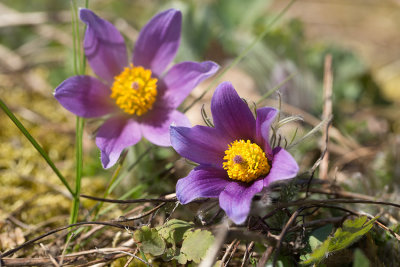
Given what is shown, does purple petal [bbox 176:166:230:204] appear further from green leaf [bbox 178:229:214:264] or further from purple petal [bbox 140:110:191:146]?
purple petal [bbox 140:110:191:146]

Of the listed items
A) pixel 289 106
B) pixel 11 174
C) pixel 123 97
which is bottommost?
pixel 11 174

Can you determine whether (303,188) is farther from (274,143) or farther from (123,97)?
(123,97)

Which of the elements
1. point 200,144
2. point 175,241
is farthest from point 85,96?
point 175,241

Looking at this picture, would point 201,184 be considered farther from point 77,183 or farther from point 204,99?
point 204,99

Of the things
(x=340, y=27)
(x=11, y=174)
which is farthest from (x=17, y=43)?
(x=340, y=27)

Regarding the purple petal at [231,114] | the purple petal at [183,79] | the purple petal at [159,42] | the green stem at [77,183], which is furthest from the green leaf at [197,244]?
the purple petal at [159,42]

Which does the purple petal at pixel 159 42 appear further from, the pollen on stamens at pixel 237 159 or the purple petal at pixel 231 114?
the pollen on stamens at pixel 237 159
